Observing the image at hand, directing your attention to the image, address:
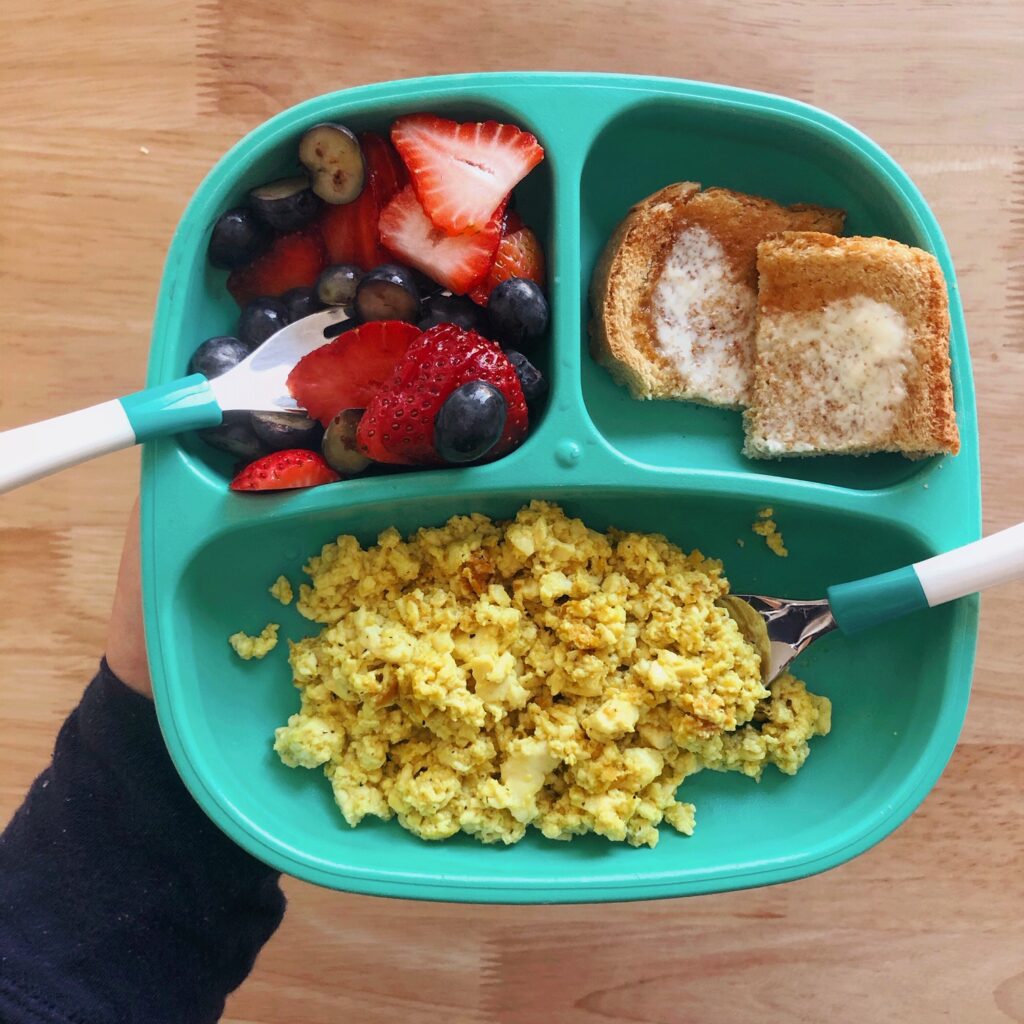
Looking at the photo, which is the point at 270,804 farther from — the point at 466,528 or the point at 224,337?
the point at 224,337

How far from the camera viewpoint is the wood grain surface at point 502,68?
4.52 feet

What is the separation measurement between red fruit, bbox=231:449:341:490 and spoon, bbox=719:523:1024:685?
24.7 inches

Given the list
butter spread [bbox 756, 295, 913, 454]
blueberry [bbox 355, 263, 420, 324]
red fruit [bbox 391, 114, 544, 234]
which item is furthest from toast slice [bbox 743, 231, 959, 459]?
blueberry [bbox 355, 263, 420, 324]

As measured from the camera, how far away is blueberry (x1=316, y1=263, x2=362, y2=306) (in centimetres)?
122

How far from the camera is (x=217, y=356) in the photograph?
119 centimetres

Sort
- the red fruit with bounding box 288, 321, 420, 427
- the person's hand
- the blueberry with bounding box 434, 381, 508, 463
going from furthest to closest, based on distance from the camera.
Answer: the person's hand → the red fruit with bounding box 288, 321, 420, 427 → the blueberry with bounding box 434, 381, 508, 463

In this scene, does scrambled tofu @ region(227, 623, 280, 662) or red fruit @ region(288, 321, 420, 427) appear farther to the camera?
scrambled tofu @ region(227, 623, 280, 662)

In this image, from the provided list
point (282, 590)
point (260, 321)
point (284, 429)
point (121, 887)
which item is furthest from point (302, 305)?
point (121, 887)

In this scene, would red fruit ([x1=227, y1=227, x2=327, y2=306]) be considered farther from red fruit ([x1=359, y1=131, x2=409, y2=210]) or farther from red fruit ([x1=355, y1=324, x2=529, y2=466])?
red fruit ([x1=355, y1=324, x2=529, y2=466])

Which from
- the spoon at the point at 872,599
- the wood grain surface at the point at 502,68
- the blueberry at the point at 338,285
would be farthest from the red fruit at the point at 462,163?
the spoon at the point at 872,599

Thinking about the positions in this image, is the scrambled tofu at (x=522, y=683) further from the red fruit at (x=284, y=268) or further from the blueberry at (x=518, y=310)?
the red fruit at (x=284, y=268)

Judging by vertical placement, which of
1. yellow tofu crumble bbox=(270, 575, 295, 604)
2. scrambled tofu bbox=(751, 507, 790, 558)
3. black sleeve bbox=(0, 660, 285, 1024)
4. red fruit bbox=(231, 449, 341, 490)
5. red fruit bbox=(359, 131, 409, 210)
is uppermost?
red fruit bbox=(359, 131, 409, 210)

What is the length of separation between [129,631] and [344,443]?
17.9 inches

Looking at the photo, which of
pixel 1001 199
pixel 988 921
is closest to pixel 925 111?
pixel 1001 199
